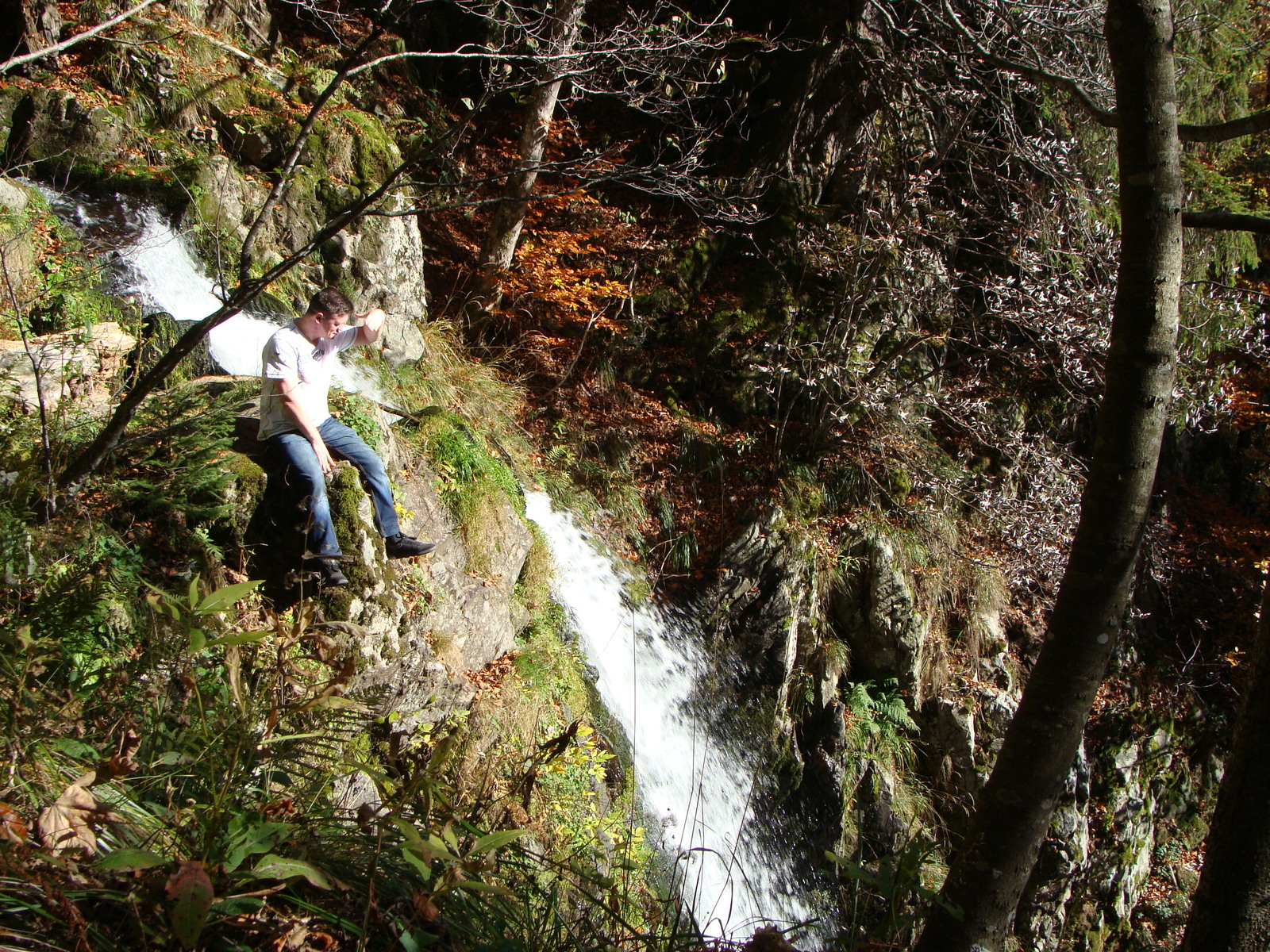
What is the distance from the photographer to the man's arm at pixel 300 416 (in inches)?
156

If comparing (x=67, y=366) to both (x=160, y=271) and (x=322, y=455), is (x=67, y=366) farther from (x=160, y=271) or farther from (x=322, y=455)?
(x=160, y=271)

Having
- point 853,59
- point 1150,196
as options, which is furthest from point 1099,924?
point 853,59

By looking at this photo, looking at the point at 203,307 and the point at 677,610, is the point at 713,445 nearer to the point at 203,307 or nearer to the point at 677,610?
the point at 677,610

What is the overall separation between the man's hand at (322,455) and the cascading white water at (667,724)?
2.42m

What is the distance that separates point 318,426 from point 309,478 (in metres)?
0.47

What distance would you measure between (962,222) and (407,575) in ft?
23.6

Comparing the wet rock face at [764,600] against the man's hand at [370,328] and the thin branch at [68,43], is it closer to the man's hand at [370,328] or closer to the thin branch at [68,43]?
the man's hand at [370,328]

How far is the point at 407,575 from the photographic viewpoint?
4.86m

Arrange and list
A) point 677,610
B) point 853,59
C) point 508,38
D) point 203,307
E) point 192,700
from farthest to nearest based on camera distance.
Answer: point 853,59
point 508,38
point 677,610
point 203,307
point 192,700

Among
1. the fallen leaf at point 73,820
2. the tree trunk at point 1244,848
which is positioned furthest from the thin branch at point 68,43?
the tree trunk at point 1244,848

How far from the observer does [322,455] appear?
13.3ft

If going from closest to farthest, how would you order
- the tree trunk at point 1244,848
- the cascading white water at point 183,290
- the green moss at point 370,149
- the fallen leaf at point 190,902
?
the fallen leaf at point 190,902 < the tree trunk at point 1244,848 < the cascading white water at point 183,290 < the green moss at point 370,149

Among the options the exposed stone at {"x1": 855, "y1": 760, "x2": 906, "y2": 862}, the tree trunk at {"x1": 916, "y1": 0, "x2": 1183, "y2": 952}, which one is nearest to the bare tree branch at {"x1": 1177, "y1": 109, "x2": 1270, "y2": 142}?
the tree trunk at {"x1": 916, "y1": 0, "x2": 1183, "y2": 952}

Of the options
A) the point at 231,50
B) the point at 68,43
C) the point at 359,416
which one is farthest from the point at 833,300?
the point at 68,43
